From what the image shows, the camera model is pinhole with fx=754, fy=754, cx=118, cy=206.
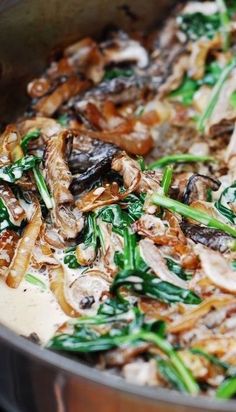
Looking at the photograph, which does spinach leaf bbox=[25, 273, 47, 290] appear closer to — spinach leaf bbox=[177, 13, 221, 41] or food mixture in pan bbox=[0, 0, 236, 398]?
food mixture in pan bbox=[0, 0, 236, 398]

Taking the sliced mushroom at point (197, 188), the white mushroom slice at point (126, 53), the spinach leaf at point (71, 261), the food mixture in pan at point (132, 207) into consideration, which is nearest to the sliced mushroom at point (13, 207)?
the food mixture in pan at point (132, 207)

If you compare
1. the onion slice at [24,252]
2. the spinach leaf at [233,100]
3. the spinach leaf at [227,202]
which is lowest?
the spinach leaf at [233,100]

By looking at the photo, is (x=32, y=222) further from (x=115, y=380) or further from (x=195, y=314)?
(x=115, y=380)

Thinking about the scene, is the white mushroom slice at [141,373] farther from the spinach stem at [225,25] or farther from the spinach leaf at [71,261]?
the spinach stem at [225,25]

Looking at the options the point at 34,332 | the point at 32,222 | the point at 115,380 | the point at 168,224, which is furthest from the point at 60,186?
the point at 115,380

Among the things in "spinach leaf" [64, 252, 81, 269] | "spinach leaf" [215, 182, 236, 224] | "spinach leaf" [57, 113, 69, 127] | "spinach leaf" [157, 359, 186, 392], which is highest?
"spinach leaf" [157, 359, 186, 392]

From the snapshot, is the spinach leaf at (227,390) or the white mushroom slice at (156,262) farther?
the white mushroom slice at (156,262)

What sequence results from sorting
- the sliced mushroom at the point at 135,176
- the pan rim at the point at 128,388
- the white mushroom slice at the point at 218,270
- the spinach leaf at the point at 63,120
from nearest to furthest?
1. the pan rim at the point at 128,388
2. the white mushroom slice at the point at 218,270
3. the sliced mushroom at the point at 135,176
4. the spinach leaf at the point at 63,120

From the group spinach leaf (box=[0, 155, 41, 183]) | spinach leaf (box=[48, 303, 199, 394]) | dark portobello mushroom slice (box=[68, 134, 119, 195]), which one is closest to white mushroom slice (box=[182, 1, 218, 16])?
dark portobello mushroom slice (box=[68, 134, 119, 195])
